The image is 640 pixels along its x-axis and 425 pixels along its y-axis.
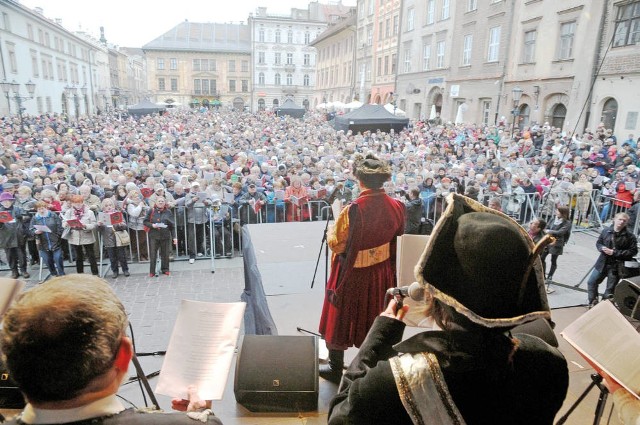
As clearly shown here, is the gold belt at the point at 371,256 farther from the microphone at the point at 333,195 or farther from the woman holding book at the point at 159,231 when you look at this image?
the microphone at the point at 333,195

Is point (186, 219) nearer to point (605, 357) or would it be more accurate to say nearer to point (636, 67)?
point (605, 357)

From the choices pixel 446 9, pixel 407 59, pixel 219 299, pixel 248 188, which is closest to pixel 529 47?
pixel 446 9

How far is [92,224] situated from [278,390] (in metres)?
5.96

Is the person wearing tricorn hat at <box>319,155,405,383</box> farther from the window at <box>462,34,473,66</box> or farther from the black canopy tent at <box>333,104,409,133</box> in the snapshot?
the window at <box>462,34,473,66</box>

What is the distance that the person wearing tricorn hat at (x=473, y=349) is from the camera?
130cm

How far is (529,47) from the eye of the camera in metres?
22.8

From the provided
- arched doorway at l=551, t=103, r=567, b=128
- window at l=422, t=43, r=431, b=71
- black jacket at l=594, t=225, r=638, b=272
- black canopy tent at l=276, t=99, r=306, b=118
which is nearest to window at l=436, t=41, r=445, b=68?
window at l=422, t=43, r=431, b=71

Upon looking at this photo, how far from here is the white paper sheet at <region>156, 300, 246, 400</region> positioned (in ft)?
6.40

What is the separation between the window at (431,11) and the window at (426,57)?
1753mm

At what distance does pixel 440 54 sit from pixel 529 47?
9.83 meters

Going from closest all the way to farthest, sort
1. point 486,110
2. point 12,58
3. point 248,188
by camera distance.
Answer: point 248,188 → point 486,110 → point 12,58

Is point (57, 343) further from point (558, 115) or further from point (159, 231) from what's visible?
point (558, 115)

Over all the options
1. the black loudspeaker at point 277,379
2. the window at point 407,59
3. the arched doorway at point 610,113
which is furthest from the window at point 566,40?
the black loudspeaker at point 277,379

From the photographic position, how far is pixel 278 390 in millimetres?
3074
